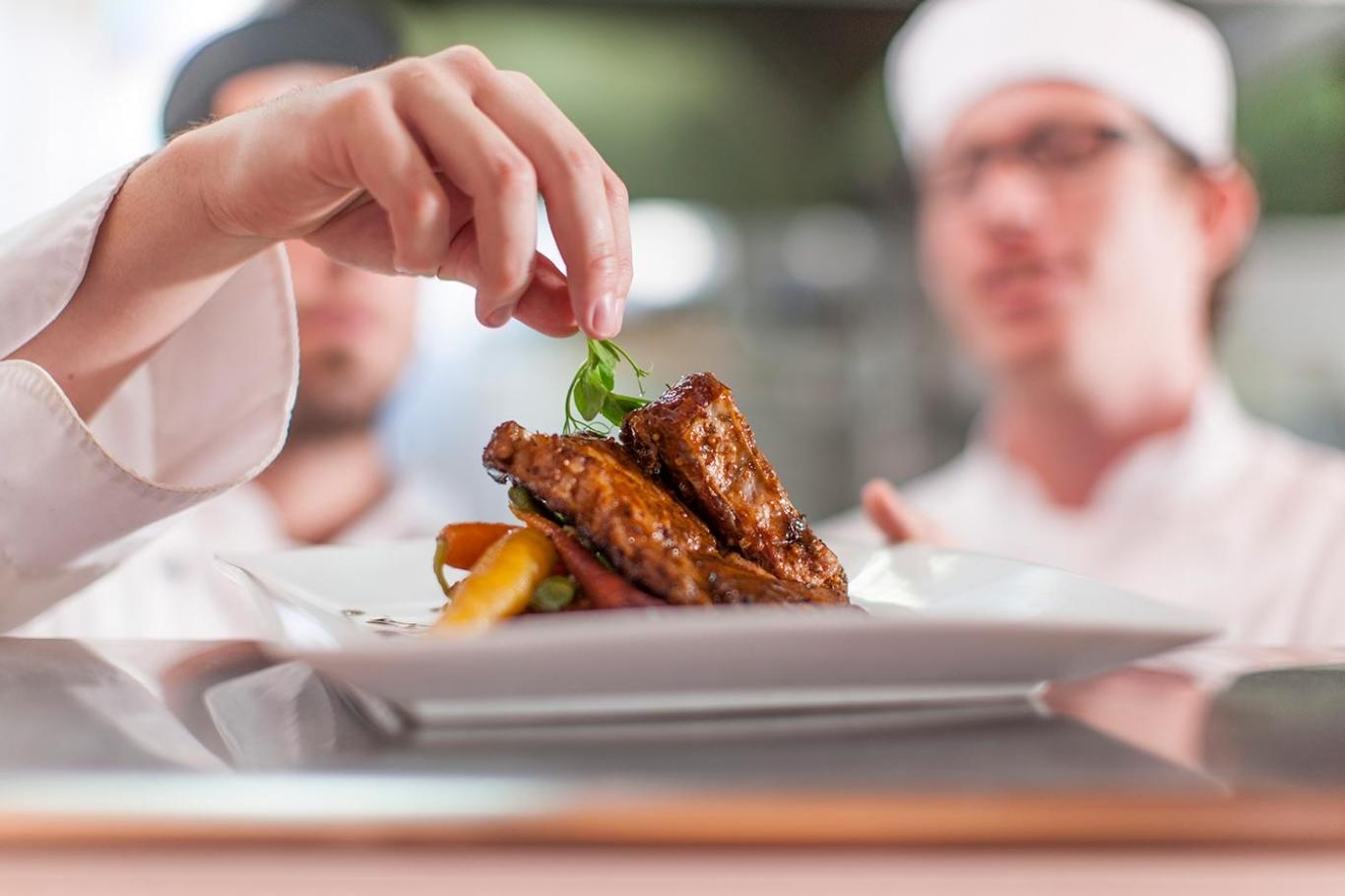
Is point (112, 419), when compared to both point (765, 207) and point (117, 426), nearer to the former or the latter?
point (117, 426)

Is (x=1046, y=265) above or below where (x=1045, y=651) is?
above

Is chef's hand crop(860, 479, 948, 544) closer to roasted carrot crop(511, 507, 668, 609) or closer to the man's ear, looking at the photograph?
roasted carrot crop(511, 507, 668, 609)

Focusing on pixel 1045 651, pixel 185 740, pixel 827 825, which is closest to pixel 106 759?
pixel 185 740

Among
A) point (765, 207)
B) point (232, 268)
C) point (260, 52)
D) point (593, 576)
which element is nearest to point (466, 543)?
point (593, 576)

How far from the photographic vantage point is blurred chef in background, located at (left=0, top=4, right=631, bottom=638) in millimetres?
754

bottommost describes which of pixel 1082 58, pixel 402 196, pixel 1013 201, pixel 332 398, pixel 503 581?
pixel 503 581

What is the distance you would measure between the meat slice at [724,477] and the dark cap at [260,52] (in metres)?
2.20

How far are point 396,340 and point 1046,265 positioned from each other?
176 cm

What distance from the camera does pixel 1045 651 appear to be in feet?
1.68

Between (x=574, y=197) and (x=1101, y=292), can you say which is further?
(x=1101, y=292)

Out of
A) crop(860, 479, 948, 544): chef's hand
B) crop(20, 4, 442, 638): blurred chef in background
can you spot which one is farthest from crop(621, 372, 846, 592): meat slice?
crop(20, 4, 442, 638): blurred chef in background

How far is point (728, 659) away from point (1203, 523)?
9.17 feet

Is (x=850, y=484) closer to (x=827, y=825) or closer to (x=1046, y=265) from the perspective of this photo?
(x=1046, y=265)

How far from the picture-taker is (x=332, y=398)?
3.02 meters
